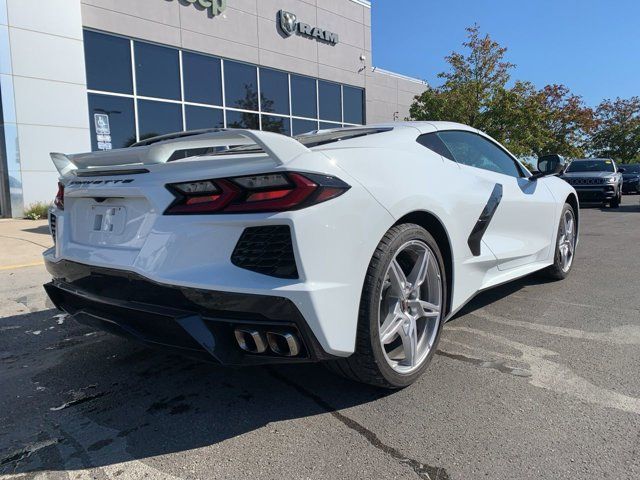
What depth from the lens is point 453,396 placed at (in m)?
2.65

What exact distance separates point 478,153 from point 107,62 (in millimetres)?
12122

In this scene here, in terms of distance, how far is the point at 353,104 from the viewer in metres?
20.8

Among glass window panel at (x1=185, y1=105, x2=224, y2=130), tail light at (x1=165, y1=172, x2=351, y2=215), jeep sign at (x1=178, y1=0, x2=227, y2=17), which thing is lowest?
tail light at (x1=165, y1=172, x2=351, y2=215)

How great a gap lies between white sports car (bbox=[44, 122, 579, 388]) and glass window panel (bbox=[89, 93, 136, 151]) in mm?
10948

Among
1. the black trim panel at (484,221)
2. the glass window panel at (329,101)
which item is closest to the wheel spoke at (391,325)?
the black trim panel at (484,221)

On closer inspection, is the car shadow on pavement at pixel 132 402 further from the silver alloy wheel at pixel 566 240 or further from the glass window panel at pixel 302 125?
the glass window panel at pixel 302 125

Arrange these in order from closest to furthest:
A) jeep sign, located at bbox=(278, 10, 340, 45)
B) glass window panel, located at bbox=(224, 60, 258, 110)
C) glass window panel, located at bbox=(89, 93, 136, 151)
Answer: glass window panel, located at bbox=(89, 93, 136, 151)
glass window panel, located at bbox=(224, 60, 258, 110)
jeep sign, located at bbox=(278, 10, 340, 45)

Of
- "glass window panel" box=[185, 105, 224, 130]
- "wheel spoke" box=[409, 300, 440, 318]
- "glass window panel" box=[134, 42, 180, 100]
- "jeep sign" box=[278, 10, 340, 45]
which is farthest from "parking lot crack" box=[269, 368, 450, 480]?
"jeep sign" box=[278, 10, 340, 45]

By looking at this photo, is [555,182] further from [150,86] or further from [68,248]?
[150,86]

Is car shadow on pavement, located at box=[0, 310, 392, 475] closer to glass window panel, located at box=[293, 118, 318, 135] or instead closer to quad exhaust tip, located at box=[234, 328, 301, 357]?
quad exhaust tip, located at box=[234, 328, 301, 357]

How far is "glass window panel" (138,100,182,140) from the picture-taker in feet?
44.3

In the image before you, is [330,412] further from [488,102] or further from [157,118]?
[488,102]

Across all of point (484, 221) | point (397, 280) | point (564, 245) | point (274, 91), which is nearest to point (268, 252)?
point (397, 280)

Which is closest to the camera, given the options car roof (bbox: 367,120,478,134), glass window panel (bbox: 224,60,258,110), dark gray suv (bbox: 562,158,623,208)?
car roof (bbox: 367,120,478,134)
